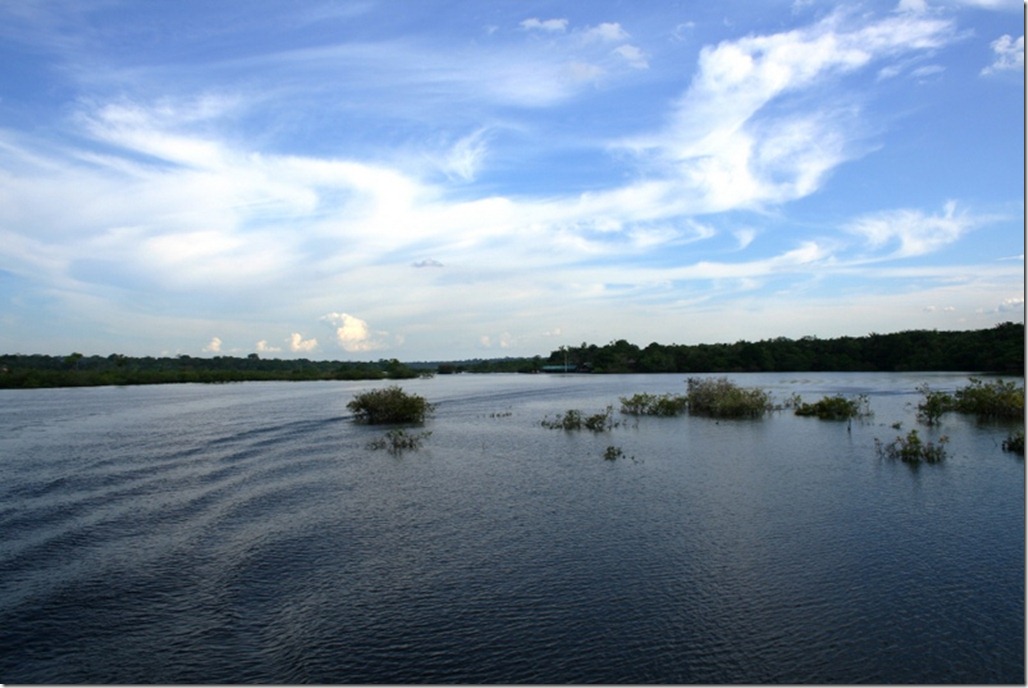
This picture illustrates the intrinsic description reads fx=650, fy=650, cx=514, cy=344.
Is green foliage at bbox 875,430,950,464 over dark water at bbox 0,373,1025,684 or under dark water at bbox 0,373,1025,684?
over

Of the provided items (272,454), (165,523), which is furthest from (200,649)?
(272,454)

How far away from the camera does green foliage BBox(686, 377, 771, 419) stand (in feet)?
133

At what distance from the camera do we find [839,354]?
402 feet

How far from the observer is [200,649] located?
9.82 metres

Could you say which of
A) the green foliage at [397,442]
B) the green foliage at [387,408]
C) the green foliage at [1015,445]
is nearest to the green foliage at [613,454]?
the green foliage at [397,442]

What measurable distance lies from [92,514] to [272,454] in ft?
35.8

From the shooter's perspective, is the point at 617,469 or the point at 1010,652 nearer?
the point at 1010,652

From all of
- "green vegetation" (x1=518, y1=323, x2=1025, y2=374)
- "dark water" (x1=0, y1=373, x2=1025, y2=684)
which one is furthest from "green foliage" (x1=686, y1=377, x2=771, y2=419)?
"green vegetation" (x1=518, y1=323, x2=1025, y2=374)

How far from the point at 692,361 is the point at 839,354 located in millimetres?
32360

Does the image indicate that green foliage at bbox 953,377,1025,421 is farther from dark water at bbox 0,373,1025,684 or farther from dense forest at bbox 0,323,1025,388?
dense forest at bbox 0,323,1025,388

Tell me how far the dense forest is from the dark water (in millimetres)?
76201

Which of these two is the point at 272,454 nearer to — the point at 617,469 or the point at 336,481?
the point at 336,481

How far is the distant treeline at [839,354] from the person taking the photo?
298 feet

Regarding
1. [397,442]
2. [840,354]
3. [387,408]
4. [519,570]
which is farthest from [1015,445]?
[840,354]
